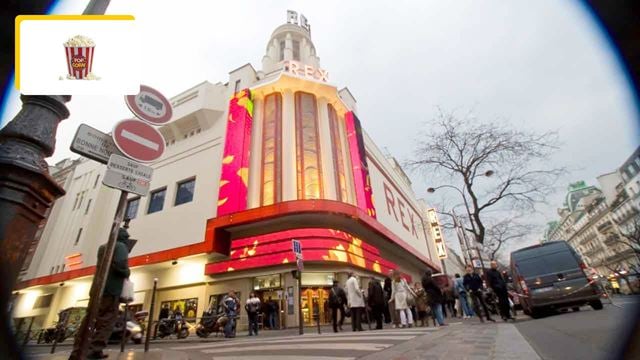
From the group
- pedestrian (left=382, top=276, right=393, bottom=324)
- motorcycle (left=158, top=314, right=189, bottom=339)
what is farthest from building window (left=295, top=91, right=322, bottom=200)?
motorcycle (left=158, top=314, right=189, bottom=339)

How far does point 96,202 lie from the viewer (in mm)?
26047

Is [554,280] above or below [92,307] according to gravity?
above

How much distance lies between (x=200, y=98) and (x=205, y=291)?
46.7 ft

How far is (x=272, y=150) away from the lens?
1845cm

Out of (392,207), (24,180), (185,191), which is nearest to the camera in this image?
(24,180)

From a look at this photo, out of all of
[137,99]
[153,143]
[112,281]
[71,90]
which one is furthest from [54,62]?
[112,281]

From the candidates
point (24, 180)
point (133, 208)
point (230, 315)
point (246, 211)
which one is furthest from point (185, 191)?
point (24, 180)

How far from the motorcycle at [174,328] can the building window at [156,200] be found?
11488 mm

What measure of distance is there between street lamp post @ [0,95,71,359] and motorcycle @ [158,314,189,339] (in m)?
10.2

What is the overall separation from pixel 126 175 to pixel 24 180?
0.87m

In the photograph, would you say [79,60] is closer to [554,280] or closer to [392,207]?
[554,280]

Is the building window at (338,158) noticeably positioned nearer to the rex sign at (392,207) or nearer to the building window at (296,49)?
the rex sign at (392,207)

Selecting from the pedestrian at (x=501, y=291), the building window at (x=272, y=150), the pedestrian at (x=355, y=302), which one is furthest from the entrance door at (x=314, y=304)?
the pedestrian at (x=501, y=291)

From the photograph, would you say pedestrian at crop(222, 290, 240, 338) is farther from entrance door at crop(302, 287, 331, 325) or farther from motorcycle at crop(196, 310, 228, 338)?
entrance door at crop(302, 287, 331, 325)
